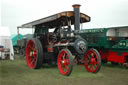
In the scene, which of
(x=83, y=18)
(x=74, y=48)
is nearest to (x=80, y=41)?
(x=74, y=48)

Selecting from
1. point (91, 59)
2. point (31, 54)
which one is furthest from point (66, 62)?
point (31, 54)

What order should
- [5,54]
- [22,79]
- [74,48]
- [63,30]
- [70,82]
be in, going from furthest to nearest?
1. [5,54]
2. [63,30]
3. [74,48]
4. [22,79]
5. [70,82]

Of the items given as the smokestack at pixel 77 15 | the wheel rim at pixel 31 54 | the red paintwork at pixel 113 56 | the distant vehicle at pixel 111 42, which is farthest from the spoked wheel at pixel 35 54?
the red paintwork at pixel 113 56

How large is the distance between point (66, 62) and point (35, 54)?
1752mm

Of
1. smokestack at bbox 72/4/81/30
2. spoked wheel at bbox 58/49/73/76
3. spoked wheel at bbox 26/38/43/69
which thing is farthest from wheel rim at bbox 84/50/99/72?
spoked wheel at bbox 26/38/43/69

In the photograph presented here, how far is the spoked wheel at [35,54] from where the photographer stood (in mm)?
6152

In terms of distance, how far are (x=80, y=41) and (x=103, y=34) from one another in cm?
185

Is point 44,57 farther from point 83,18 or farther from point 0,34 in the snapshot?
point 0,34

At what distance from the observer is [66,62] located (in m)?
5.17

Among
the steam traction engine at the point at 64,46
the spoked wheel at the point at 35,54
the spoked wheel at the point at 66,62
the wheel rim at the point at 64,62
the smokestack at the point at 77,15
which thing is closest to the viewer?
the spoked wheel at the point at 66,62

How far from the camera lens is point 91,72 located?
5.61m

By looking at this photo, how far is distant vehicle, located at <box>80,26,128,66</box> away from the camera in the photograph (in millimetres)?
6547

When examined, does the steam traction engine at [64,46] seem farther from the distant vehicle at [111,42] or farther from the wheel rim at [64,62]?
the distant vehicle at [111,42]

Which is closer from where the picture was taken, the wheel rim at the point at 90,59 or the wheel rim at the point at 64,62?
the wheel rim at the point at 64,62
